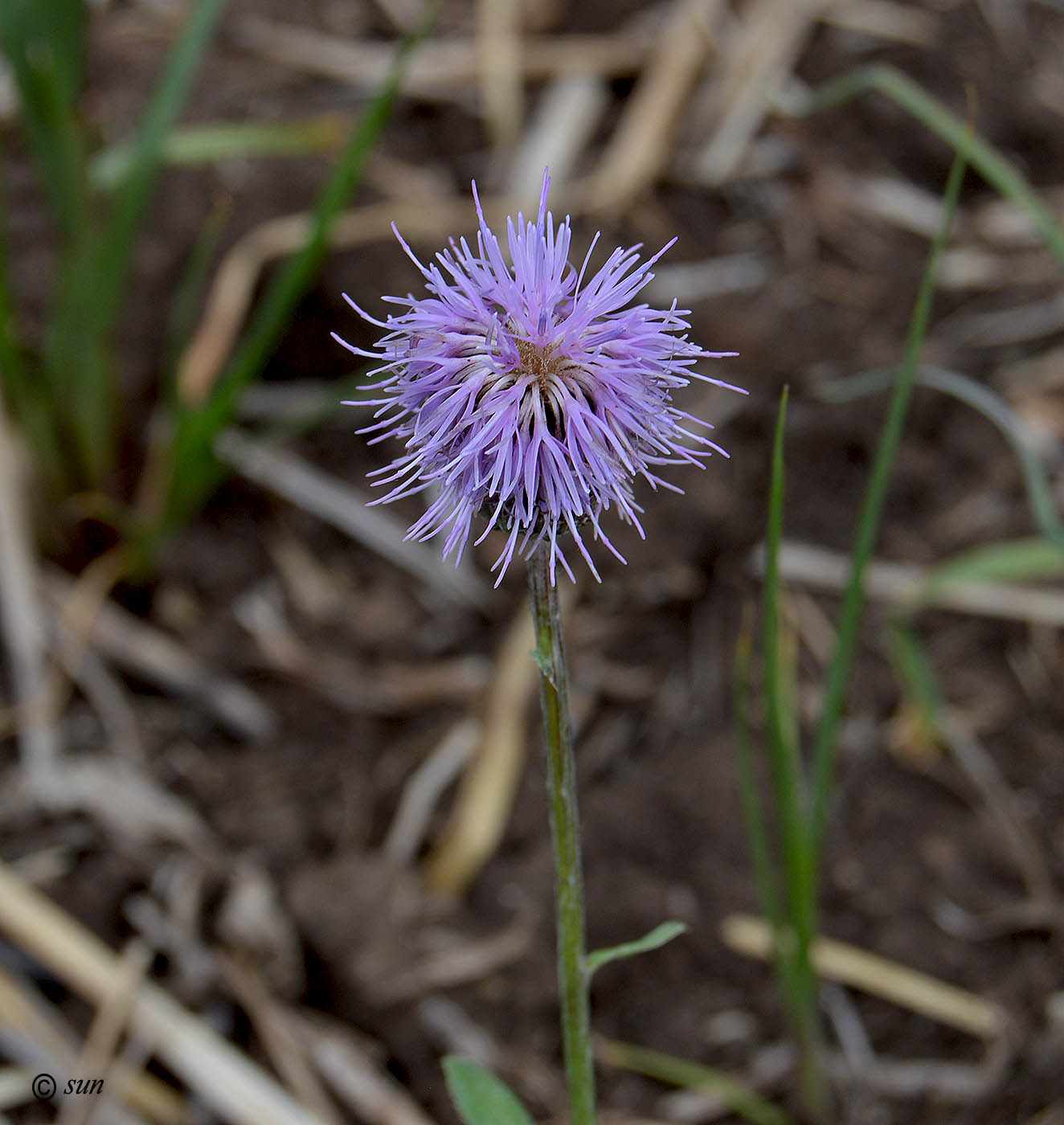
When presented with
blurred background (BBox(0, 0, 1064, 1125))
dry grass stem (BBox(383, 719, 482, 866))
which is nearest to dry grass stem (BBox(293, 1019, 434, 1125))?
blurred background (BBox(0, 0, 1064, 1125))

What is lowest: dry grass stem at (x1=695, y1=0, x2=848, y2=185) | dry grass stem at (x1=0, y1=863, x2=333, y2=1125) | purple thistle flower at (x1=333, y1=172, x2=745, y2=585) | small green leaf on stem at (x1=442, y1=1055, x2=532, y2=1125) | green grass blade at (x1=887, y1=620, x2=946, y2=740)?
dry grass stem at (x1=0, y1=863, x2=333, y2=1125)

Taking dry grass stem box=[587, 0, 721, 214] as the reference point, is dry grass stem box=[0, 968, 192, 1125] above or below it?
below

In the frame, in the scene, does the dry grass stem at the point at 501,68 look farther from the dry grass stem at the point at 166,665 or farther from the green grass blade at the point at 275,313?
the dry grass stem at the point at 166,665

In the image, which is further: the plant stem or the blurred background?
Result: the blurred background

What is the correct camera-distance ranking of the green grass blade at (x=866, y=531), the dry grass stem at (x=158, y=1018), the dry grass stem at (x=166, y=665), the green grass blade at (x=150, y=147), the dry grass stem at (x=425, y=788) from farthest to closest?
the dry grass stem at (x=166, y=665) → the dry grass stem at (x=425, y=788) → the green grass blade at (x=150, y=147) → the dry grass stem at (x=158, y=1018) → the green grass blade at (x=866, y=531)

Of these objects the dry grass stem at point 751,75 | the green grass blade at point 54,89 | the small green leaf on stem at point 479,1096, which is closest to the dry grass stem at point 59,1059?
the small green leaf on stem at point 479,1096

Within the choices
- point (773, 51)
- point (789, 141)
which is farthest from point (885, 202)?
point (773, 51)

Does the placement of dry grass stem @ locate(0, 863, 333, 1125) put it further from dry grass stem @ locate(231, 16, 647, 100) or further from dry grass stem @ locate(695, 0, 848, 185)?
dry grass stem @ locate(695, 0, 848, 185)
